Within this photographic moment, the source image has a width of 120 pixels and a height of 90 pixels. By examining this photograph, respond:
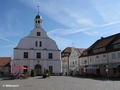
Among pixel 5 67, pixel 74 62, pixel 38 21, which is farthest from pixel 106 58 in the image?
pixel 5 67

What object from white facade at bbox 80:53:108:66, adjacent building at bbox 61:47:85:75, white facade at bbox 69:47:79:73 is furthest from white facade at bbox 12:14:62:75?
white facade at bbox 69:47:79:73

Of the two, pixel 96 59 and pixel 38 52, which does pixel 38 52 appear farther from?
pixel 96 59

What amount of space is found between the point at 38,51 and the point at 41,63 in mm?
3345

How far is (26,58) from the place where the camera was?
46188 mm

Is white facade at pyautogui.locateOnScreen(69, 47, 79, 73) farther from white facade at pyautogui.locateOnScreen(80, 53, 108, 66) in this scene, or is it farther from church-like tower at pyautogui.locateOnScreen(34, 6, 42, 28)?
church-like tower at pyautogui.locateOnScreen(34, 6, 42, 28)

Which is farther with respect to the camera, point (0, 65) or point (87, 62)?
point (0, 65)

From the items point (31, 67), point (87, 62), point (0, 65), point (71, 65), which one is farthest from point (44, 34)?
point (0, 65)

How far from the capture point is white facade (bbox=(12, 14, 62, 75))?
151 ft

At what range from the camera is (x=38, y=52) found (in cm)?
4750

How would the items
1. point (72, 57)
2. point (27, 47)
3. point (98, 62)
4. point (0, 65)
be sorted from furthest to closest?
point (0, 65) < point (72, 57) < point (27, 47) < point (98, 62)

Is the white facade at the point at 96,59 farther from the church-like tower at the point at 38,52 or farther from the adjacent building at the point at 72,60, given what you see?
the adjacent building at the point at 72,60

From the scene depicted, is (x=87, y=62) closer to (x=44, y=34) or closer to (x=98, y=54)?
(x=98, y=54)

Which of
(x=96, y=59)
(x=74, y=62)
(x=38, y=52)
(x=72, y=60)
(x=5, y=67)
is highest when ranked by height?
(x=38, y=52)

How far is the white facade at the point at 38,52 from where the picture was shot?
4594 centimetres
